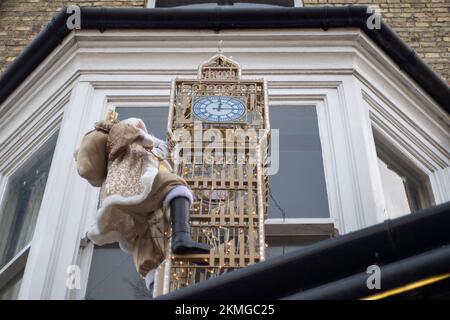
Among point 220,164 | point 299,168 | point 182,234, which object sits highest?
point 299,168

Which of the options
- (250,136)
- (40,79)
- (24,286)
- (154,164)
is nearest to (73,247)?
(24,286)

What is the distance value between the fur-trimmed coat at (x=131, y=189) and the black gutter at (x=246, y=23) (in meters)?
2.59

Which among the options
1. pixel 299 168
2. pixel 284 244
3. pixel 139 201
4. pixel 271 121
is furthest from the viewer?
pixel 271 121

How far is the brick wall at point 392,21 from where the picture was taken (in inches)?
360

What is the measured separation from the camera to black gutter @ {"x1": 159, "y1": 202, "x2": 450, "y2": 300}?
374cm

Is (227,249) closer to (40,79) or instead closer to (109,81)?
(109,81)

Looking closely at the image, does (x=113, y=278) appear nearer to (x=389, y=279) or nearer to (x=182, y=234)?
(x=182, y=234)

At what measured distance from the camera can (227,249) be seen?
475 cm

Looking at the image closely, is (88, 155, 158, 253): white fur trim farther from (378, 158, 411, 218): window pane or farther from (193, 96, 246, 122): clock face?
(378, 158, 411, 218): window pane

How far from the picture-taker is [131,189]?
4.77 meters

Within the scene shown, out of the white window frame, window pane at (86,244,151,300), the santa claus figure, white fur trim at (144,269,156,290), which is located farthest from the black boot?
the white window frame

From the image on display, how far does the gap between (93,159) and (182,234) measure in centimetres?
87

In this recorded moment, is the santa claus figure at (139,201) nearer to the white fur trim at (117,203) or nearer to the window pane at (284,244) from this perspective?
the white fur trim at (117,203)

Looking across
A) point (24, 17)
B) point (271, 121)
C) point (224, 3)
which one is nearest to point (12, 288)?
point (271, 121)
